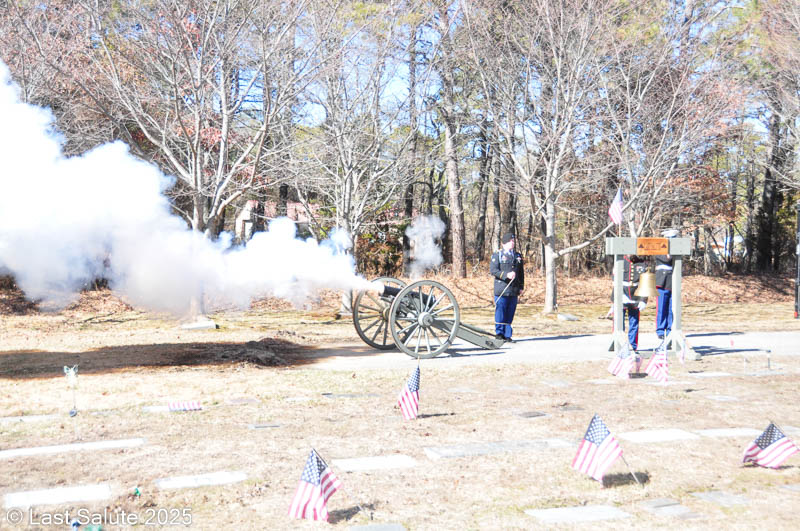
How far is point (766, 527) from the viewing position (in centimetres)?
421

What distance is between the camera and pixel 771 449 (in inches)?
214

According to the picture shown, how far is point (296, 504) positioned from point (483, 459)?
1905 millimetres

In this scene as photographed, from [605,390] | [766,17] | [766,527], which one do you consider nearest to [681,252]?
[605,390]

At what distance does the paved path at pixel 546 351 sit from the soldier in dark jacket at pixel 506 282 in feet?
1.66

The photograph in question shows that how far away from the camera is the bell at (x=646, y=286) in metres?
11.4

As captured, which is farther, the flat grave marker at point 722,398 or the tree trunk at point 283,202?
the tree trunk at point 283,202

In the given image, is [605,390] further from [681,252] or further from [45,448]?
[45,448]

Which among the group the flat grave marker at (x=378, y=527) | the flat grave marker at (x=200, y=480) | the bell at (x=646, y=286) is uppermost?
the bell at (x=646, y=286)

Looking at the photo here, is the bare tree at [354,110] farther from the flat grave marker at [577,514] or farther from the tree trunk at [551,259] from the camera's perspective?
the flat grave marker at [577,514]

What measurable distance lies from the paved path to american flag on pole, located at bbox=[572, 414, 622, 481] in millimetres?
5593

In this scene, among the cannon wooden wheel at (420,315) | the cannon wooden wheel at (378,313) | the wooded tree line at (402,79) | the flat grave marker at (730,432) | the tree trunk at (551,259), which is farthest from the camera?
the tree trunk at (551,259)

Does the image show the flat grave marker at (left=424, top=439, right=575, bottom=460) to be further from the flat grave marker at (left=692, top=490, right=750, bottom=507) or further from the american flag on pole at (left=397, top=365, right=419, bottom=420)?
the flat grave marker at (left=692, top=490, right=750, bottom=507)

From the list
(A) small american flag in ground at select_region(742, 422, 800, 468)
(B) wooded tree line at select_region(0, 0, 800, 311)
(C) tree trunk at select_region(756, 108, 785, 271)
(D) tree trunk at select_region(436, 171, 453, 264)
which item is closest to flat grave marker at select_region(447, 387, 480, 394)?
(A) small american flag in ground at select_region(742, 422, 800, 468)

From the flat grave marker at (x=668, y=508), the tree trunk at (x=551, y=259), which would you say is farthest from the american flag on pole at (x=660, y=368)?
the tree trunk at (x=551, y=259)
